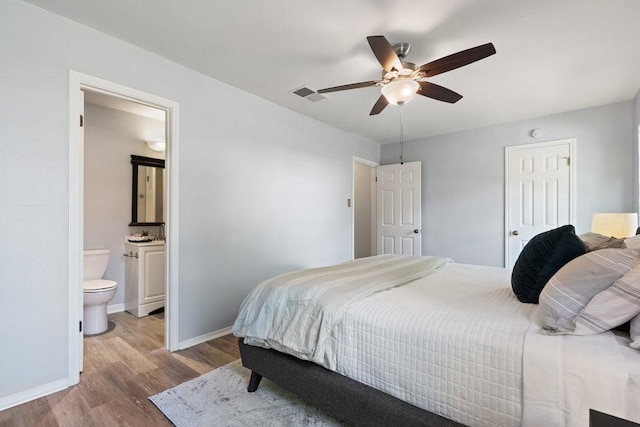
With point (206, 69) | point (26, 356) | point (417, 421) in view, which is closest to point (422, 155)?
point (206, 69)

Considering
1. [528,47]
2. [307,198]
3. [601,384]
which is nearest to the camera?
[601,384]

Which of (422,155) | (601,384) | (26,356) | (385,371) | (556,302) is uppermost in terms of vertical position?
(422,155)

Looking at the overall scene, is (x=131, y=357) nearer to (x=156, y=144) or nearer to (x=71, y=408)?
(x=71, y=408)

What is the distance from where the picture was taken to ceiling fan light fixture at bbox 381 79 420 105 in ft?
6.99

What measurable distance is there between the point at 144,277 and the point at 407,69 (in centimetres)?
336

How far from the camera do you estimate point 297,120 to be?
3771mm

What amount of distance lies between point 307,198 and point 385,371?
2734 mm

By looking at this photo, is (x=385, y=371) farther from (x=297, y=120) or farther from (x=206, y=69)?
(x=297, y=120)

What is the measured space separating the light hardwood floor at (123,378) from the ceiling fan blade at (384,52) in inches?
96.3

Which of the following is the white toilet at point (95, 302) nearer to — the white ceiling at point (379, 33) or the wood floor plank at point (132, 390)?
the wood floor plank at point (132, 390)

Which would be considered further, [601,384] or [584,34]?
[584,34]

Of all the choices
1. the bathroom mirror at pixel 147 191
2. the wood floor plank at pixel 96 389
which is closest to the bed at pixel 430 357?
the wood floor plank at pixel 96 389

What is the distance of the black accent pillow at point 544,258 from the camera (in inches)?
57.0

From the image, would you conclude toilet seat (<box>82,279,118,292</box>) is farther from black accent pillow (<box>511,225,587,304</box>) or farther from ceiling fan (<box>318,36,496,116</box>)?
black accent pillow (<box>511,225,587,304</box>)
